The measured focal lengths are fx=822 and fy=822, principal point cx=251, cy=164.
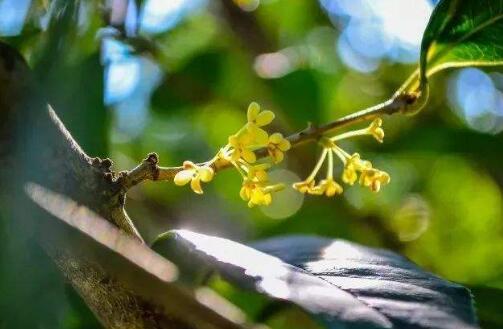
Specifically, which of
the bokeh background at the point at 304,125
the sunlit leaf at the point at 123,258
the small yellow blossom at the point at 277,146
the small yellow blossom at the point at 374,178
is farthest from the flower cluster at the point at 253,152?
the bokeh background at the point at 304,125

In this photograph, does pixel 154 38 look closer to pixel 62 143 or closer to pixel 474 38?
pixel 474 38

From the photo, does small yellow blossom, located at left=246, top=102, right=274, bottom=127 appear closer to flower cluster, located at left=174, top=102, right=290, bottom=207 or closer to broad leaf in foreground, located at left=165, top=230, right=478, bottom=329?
flower cluster, located at left=174, top=102, right=290, bottom=207

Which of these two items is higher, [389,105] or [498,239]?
[498,239]

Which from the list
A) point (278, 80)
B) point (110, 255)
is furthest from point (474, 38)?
point (278, 80)

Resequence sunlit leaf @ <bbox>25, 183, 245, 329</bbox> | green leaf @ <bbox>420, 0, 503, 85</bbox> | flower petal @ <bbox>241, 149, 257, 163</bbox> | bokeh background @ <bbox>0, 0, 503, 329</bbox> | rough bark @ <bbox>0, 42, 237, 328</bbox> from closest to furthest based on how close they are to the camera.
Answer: sunlit leaf @ <bbox>25, 183, 245, 329</bbox> < rough bark @ <bbox>0, 42, 237, 328</bbox> < flower petal @ <bbox>241, 149, 257, 163</bbox> < green leaf @ <bbox>420, 0, 503, 85</bbox> < bokeh background @ <bbox>0, 0, 503, 329</bbox>

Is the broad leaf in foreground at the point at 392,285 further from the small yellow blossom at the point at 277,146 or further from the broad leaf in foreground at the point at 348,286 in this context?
the small yellow blossom at the point at 277,146

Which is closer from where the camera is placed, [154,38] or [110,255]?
[110,255]

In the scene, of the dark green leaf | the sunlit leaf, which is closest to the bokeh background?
the dark green leaf
